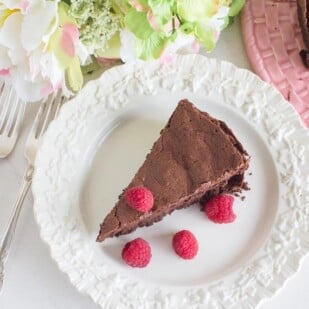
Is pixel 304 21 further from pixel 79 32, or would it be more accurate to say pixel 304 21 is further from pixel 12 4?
pixel 12 4

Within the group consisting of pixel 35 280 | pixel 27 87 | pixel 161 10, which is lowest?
pixel 35 280

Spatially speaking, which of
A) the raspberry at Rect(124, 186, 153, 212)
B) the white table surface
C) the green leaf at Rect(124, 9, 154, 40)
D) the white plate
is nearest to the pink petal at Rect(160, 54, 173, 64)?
the white plate

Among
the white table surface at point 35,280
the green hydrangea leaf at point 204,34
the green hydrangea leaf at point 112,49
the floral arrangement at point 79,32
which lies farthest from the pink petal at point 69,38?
the white table surface at point 35,280

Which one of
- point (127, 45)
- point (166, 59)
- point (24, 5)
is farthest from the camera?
point (166, 59)

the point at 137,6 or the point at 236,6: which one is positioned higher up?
the point at 137,6

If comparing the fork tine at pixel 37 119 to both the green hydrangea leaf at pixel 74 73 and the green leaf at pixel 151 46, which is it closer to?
the green hydrangea leaf at pixel 74 73

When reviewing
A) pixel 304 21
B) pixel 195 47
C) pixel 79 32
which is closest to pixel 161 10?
pixel 79 32

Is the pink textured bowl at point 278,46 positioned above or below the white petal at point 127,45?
below
